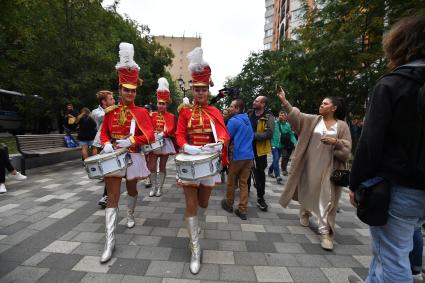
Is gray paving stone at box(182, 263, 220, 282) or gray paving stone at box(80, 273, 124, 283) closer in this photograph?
gray paving stone at box(80, 273, 124, 283)

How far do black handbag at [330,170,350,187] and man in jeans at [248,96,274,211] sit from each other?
1.69 m

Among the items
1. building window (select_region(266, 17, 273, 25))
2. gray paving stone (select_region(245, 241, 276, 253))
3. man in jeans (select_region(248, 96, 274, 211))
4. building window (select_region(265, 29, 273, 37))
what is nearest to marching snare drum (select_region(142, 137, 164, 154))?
man in jeans (select_region(248, 96, 274, 211))

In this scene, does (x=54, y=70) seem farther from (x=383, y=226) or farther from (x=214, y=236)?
(x=383, y=226)

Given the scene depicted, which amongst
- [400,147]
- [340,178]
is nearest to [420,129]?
[400,147]

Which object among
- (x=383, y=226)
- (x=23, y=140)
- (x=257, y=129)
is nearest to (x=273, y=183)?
(x=257, y=129)

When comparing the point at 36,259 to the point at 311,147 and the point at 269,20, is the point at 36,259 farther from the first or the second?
the point at 269,20

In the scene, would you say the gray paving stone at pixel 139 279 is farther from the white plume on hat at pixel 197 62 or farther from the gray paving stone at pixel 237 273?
the white plume on hat at pixel 197 62

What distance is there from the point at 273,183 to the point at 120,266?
19.9 ft

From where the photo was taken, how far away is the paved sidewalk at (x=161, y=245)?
3.13 meters

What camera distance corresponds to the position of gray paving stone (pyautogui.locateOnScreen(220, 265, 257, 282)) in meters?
3.06

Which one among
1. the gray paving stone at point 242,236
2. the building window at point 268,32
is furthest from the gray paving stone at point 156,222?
the building window at point 268,32

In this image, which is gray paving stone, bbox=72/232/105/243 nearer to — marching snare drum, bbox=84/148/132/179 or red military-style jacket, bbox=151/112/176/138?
marching snare drum, bbox=84/148/132/179

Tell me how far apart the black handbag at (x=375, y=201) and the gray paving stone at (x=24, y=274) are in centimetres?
310

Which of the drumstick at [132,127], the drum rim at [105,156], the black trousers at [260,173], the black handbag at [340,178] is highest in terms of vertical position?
the drumstick at [132,127]
